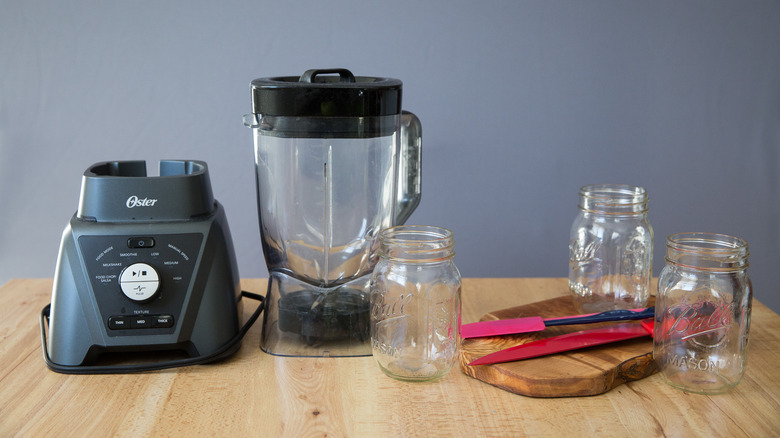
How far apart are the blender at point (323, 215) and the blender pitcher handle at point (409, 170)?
0.08ft

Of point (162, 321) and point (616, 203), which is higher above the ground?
point (616, 203)

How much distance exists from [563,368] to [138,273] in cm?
46

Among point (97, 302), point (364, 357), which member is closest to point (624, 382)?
point (364, 357)

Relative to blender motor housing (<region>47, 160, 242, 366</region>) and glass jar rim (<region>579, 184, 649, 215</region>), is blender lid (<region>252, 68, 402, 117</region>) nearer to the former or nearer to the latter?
blender motor housing (<region>47, 160, 242, 366</region>)

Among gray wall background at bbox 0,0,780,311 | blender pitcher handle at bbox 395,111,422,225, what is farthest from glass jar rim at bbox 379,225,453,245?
gray wall background at bbox 0,0,780,311

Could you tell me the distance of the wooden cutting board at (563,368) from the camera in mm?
701

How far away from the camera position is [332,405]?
27.2 inches

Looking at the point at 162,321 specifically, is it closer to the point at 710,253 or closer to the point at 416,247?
the point at 416,247

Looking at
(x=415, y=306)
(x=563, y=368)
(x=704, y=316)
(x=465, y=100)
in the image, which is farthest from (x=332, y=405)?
(x=465, y=100)

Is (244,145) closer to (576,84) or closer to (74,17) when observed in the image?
(74,17)

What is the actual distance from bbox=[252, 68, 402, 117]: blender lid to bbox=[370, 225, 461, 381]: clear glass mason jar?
14cm

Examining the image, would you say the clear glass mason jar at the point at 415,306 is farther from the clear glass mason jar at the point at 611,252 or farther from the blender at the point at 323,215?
the clear glass mason jar at the point at 611,252

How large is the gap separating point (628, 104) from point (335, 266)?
95cm

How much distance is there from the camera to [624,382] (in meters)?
0.74
